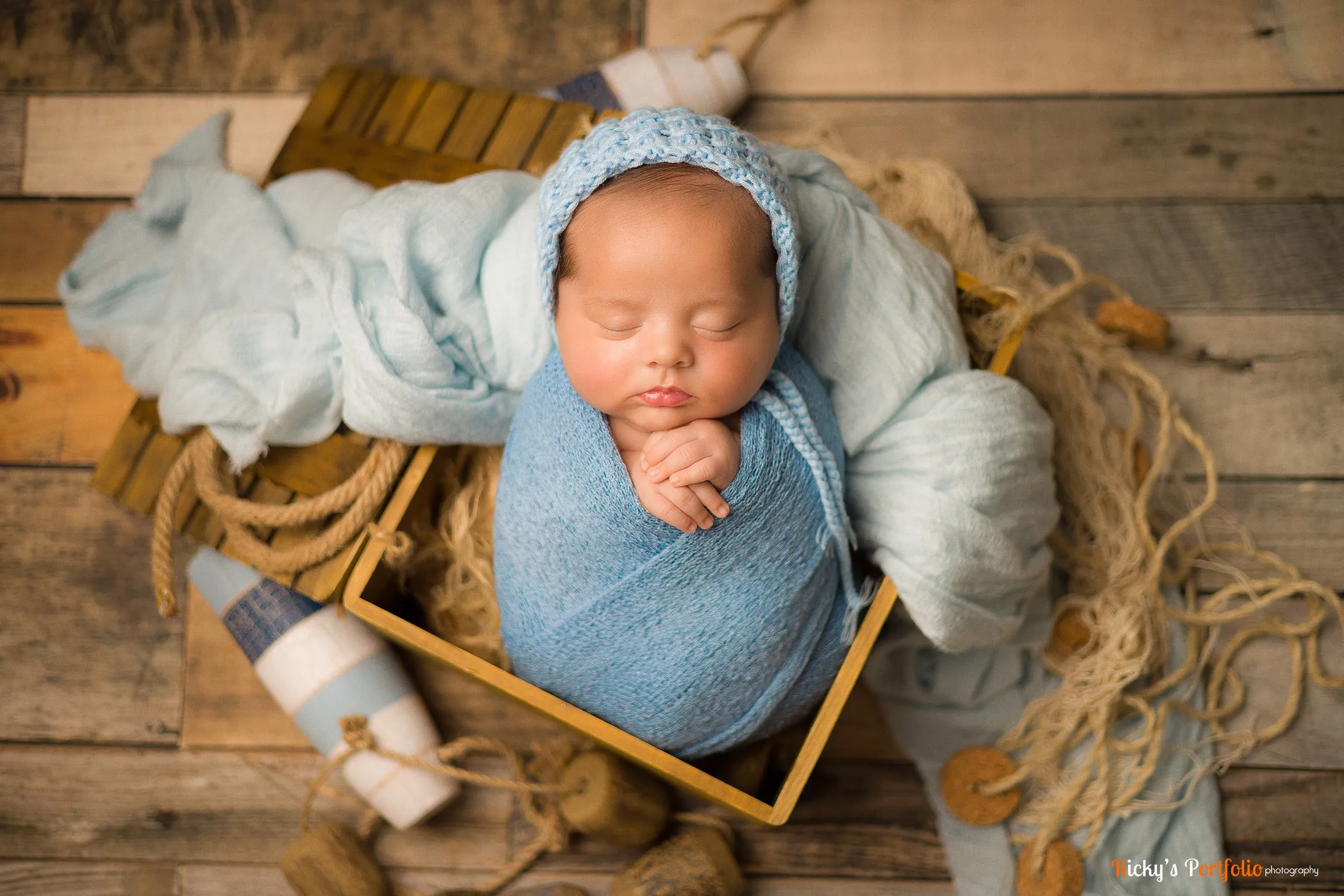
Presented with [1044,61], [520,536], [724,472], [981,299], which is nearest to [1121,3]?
[1044,61]

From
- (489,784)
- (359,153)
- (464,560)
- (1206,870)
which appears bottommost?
(1206,870)

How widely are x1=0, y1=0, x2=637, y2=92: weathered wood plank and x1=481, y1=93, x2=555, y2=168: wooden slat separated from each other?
8.7 inches

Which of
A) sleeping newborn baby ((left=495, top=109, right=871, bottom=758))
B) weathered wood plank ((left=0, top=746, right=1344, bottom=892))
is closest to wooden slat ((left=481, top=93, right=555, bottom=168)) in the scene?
sleeping newborn baby ((left=495, top=109, right=871, bottom=758))

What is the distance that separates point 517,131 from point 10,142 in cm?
92

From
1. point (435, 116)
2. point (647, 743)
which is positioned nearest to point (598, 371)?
point (647, 743)

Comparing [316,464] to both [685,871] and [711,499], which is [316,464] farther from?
[685,871]

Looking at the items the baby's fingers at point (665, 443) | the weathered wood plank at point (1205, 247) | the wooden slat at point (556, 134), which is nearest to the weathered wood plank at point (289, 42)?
the wooden slat at point (556, 134)

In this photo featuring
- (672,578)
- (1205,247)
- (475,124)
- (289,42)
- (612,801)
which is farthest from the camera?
(289,42)

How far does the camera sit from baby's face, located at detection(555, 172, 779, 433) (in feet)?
3.30

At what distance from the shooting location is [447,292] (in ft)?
4.35

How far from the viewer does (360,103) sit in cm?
158

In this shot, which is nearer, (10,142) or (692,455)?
(692,455)

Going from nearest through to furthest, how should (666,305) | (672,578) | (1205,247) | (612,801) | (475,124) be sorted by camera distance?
(666,305) < (672,578) < (612,801) < (475,124) < (1205,247)

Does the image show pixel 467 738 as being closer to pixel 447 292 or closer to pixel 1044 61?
pixel 447 292
